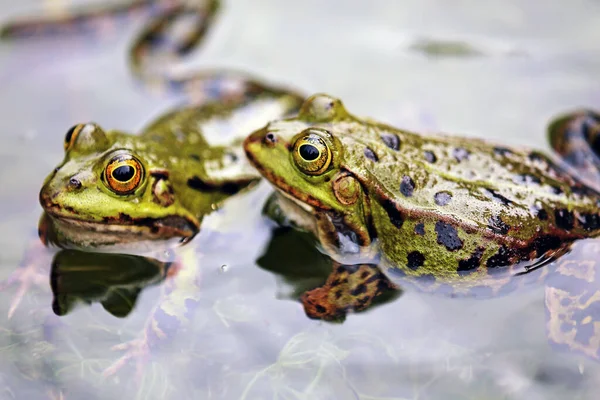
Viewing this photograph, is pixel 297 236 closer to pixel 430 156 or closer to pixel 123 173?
pixel 430 156

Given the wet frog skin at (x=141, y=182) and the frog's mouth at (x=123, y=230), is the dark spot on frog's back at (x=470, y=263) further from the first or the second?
the frog's mouth at (x=123, y=230)

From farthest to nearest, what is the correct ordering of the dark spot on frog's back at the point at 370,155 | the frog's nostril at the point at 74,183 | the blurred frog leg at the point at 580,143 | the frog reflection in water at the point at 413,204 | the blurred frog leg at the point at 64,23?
the blurred frog leg at the point at 64,23 → the blurred frog leg at the point at 580,143 → the dark spot on frog's back at the point at 370,155 → the frog reflection in water at the point at 413,204 → the frog's nostril at the point at 74,183

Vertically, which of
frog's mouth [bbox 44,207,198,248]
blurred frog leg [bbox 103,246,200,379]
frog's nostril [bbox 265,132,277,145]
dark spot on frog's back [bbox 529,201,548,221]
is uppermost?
dark spot on frog's back [bbox 529,201,548,221]

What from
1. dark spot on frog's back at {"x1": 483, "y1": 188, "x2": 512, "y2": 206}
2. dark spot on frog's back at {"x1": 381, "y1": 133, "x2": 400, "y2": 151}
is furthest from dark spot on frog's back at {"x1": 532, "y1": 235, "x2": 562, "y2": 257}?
dark spot on frog's back at {"x1": 381, "y1": 133, "x2": 400, "y2": 151}

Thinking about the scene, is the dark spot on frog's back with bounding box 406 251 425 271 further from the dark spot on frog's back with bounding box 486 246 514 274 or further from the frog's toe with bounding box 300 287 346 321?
the frog's toe with bounding box 300 287 346 321

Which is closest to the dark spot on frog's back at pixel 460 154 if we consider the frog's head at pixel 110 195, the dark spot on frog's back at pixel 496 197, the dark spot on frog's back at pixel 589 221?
the dark spot on frog's back at pixel 496 197

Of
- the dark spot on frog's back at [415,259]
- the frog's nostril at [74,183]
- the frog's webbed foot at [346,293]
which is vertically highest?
the dark spot on frog's back at [415,259]
